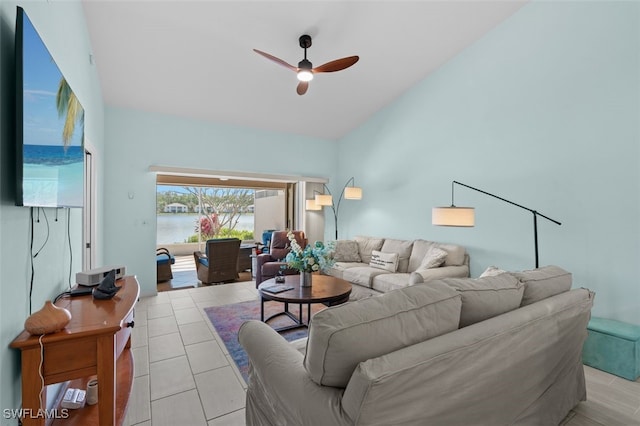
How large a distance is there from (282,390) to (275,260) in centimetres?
411

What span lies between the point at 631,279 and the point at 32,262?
Result: 4591 mm

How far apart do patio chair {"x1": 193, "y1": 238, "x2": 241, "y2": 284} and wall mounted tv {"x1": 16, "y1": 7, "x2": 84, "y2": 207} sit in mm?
3365

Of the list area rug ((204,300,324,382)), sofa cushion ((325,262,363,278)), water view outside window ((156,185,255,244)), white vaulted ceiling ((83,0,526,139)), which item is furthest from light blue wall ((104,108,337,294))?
water view outside window ((156,185,255,244))

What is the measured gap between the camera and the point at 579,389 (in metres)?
1.95

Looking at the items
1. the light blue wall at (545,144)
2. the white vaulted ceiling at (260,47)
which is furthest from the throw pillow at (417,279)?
the white vaulted ceiling at (260,47)

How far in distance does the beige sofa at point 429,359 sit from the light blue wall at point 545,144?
1.57m

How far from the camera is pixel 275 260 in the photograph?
17.2 feet

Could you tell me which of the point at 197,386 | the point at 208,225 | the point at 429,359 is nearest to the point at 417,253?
the point at 197,386

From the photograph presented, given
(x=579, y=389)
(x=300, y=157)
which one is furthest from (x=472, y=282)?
(x=300, y=157)

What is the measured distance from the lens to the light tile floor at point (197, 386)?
1907 millimetres

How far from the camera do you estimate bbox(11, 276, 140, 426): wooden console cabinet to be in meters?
1.35

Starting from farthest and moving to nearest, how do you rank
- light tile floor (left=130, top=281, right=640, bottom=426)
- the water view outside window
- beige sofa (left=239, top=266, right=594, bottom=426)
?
the water view outside window → light tile floor (left=130, top=281, right=640, bottom=426) → beige sofa (left=239, top=266, right=594, bottom=426)

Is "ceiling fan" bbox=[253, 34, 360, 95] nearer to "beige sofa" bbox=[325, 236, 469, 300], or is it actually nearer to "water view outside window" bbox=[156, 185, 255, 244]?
"beige sofa" bbox=[325, 236, 469, 300]

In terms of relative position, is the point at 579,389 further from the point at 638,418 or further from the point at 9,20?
the point at 9,20
